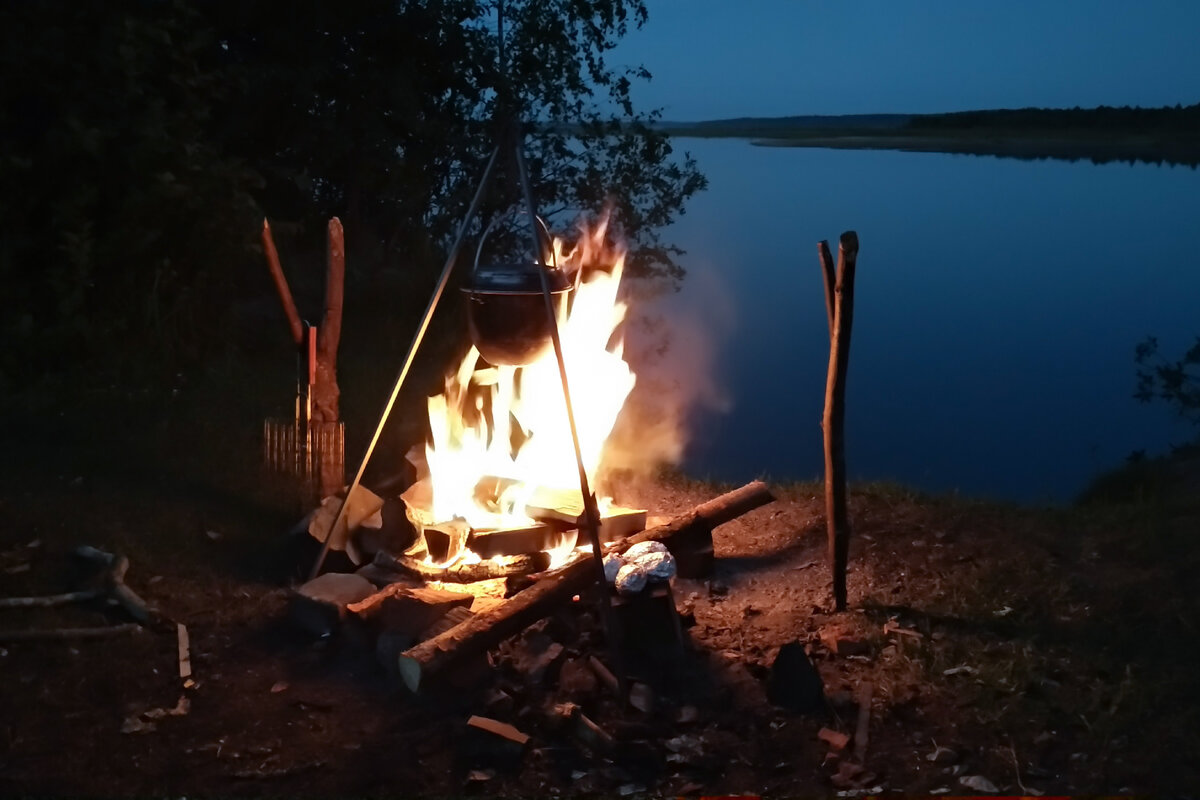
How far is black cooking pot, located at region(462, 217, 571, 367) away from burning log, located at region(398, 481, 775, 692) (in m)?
0.83

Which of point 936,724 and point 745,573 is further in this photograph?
point 745,573

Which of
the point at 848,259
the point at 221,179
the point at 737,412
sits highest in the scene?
the point at 221,179

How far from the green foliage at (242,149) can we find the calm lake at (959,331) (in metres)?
1.70

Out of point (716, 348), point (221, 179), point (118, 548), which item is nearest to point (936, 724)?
point (118, 548)

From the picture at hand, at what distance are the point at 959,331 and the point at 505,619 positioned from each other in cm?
1222

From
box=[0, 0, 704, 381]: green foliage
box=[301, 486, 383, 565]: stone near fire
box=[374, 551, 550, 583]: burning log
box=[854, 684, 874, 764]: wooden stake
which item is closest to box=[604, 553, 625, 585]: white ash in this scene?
box=[374, 551, 550, 583]: burning log

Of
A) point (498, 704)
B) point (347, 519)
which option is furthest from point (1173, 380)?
point (498, 704)

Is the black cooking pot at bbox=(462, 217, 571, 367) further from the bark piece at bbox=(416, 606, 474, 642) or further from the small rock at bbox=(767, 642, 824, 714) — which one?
the small rock at bbox=(767, 642, 824, 714)

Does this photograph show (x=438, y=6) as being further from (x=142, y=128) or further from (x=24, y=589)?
(x=24, y=589)

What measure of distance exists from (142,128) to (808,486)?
4680 millimetres

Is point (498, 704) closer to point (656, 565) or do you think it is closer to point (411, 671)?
point (411, 671)

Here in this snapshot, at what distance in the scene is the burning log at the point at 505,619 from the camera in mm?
3352

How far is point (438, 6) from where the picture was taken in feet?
28.8

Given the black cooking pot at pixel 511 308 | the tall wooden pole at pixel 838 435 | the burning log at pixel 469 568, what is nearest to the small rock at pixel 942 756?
the tall wooden pole at pixel 838 435
